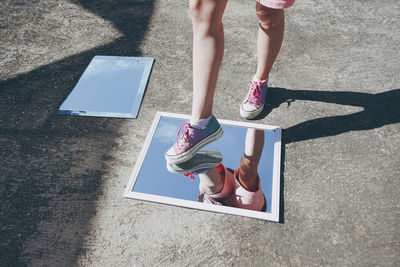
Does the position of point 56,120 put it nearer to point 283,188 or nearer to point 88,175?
point 88,175

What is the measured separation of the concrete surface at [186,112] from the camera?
1.37 metres

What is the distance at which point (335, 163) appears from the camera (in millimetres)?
1648

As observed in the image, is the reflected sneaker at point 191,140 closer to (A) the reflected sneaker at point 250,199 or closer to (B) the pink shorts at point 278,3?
(A) the reflected sneaker at point 250,199

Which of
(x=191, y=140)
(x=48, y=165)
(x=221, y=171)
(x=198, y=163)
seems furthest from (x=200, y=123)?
(x=48, y=165)

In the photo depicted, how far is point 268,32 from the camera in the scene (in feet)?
A: 5.49

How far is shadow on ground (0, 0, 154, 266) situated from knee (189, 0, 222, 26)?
869mm

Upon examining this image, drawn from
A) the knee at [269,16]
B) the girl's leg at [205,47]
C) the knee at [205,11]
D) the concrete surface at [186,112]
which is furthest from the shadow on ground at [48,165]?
the knee at [269,16]

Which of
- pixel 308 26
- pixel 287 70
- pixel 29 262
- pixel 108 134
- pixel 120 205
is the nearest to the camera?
pixel 29 262

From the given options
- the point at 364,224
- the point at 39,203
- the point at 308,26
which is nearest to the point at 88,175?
the point at 39,203

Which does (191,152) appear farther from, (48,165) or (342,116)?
(342,116)

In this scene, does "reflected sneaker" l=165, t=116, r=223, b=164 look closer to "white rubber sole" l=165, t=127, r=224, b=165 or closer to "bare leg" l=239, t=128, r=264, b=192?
"white rubber sole" l=165, t=127, r=224, b=165

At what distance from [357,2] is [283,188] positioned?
6.92ft

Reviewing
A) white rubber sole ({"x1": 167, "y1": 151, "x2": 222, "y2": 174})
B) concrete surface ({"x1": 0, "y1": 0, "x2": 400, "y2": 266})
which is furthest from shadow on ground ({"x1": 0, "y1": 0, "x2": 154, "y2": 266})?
white rubber sole ({"x1": 167, "y1": 151, "x2": 222, "y2": 174})

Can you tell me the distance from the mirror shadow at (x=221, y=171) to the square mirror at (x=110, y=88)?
327 mm
